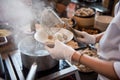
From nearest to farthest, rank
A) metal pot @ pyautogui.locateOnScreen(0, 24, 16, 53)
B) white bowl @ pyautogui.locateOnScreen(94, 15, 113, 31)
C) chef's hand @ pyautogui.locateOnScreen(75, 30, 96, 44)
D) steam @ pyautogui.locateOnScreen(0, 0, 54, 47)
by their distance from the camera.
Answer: metal pot @ pyautogui.locateOnScreen(0, 24, 16, 53) → chef's hand @ pyautogui.locateOnScreen(75, 30, 96, 44) → steam @ pyautogui.locateOnScreen(0, 0, 54, 47) → white bowl @ pyautogui.locateOnScreen(94, 15, 113, 31)

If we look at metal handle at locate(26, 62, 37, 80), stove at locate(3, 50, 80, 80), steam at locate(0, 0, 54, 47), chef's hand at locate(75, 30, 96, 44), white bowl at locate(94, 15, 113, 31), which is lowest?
stove at locate(3, 50, 80, 80)

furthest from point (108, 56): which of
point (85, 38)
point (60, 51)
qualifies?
point (85, 38)

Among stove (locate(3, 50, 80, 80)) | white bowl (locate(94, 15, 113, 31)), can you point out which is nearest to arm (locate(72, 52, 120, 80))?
stove (locate(3, 50, 80, 80))

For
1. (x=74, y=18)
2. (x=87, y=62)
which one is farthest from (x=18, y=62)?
(x=74, y=18)

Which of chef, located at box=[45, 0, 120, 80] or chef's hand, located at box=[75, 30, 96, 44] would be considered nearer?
chef, located at box=[45, 0, 120, 80]

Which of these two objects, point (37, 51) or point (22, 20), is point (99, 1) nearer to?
point (22, 20)

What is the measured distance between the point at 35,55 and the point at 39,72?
5.0 inches

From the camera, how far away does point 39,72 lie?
1013 millimetres

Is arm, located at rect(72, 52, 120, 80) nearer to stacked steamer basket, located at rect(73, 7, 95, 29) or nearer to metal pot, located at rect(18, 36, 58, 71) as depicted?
metal pot, located at rect(18, 36, 58, 71)

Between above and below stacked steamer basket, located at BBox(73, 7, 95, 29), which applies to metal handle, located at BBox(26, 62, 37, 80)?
below

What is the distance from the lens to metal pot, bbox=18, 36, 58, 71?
0.95 meters

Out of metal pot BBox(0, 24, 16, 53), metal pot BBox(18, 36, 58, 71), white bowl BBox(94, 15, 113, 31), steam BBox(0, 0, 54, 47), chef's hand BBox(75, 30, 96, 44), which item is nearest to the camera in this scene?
metal pot BBox(18, 36, 58, 71)

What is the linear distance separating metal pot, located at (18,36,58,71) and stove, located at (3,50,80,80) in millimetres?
33

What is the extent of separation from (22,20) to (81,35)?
1.99 ft
